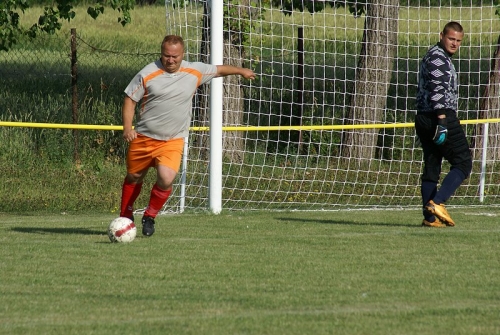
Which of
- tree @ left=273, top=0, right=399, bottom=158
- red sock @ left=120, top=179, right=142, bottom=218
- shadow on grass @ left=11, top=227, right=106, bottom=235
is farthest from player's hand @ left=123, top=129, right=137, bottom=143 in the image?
tree @ left=273, top=0, right=399, bottom=158

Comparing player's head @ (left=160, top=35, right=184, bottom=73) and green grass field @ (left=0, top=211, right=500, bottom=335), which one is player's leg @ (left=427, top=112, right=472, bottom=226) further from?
player's head @ (left=160, top=35, right=184, bottom=73)

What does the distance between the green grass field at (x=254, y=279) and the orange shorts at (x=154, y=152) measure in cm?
69

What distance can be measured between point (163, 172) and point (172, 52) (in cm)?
107

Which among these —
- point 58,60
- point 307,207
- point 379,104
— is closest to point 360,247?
point 307,207

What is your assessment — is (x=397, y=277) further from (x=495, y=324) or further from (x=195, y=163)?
(x=195, y=163)

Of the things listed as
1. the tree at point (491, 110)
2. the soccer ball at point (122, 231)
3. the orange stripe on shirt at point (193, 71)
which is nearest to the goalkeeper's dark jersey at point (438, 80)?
the orange stripe on shirt at point (193, 71)

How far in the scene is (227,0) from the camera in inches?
500

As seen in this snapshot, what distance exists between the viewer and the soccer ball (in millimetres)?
8680

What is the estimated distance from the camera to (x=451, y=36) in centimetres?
947

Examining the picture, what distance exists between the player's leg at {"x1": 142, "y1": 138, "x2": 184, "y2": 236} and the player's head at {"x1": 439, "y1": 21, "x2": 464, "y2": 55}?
2.64 meters

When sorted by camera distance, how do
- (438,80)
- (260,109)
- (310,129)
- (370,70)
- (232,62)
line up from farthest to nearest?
(370,70)
(260,109)
(232,62)
(310,129)
(438,80)

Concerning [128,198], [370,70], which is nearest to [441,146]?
[128,198]

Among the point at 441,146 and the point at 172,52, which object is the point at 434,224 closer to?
the point at 441,146

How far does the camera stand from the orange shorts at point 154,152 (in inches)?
357
